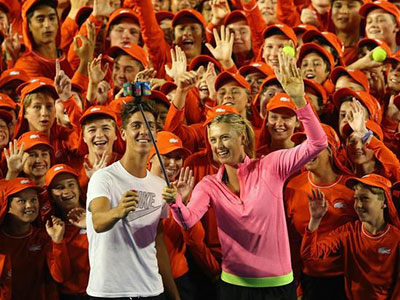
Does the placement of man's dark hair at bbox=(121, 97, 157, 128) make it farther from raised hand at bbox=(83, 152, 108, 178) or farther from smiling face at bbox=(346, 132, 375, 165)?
smiling face at bbox=(346, 132, 375, 165)

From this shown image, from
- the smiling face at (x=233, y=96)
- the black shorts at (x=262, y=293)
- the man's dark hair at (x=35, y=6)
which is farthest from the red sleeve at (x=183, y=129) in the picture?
the man's dark hair at (x=35, y=6)

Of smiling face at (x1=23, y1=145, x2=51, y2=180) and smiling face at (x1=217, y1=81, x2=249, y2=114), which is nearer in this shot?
smiling face at (x1=23, y1=145, x2=51, y2=180)

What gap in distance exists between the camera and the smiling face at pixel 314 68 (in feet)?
25.0

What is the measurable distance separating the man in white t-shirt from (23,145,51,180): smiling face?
201cm

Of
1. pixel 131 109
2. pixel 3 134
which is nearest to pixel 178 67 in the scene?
pixel 3 134

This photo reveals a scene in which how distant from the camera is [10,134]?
279 inches

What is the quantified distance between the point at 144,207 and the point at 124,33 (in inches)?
157

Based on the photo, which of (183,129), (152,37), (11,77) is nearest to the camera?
(183,129)

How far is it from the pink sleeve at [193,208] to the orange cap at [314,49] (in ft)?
10.4

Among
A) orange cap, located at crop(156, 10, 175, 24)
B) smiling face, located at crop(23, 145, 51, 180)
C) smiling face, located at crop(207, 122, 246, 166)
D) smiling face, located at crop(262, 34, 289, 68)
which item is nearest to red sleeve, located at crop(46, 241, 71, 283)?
smiling face, located at crop(23, 145, 51, 180)

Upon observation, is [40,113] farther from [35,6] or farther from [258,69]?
[258,69]

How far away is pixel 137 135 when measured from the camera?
4645 mm

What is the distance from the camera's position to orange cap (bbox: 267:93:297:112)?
21.5 ft

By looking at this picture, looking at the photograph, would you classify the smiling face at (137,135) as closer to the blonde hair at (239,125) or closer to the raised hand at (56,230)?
the blonde hair at (239,125)
